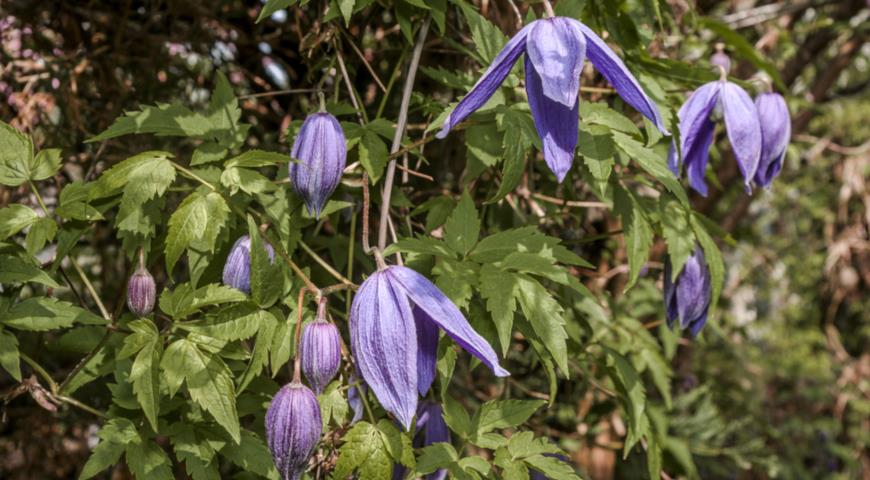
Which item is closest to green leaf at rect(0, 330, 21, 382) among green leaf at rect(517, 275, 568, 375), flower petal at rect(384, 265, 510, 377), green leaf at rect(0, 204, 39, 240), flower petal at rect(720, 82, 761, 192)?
green leaf at rect(0, 204, 39, 240)

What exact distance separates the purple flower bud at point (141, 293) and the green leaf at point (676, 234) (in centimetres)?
71

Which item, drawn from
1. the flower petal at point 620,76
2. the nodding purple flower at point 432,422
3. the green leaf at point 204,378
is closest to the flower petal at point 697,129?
the flower petal at point 620,76

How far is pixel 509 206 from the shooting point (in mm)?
1488

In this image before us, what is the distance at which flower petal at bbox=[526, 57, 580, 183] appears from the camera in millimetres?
918

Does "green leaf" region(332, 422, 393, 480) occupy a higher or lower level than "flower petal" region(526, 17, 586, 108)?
lower

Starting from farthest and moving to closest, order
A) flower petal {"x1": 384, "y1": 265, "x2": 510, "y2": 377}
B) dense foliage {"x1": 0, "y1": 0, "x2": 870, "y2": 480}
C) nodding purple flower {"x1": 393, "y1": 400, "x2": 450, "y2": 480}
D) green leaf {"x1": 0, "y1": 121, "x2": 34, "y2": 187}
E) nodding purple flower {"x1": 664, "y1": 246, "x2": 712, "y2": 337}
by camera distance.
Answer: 1. nodding purple flower {"x1": 664, "y1": 246, "x2": 712, "y2": 337}
2. nodding purple flower {"x1": 393, "y1": 400, "x2": 450, "y2": 480}
3. green leaf {"x1": 0, "y1": 121, "x2": 34, "y2": 187}
4. dense foliage {"x1": 0, "y1": 0, "x2": 870, "y2": 480}
5. flower petal {"x1": 384, "y1": 265, "x2": 510, "y2": 377}

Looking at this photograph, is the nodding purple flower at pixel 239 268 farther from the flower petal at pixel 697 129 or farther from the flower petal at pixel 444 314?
the flower petal at pixel 697 129

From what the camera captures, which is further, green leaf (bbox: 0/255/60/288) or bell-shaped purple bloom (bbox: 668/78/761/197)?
bell-shaped purple bloom (bbox: 668/78/761/197)

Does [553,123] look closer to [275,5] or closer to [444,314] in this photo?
A: [444,314]

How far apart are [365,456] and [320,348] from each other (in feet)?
0.41

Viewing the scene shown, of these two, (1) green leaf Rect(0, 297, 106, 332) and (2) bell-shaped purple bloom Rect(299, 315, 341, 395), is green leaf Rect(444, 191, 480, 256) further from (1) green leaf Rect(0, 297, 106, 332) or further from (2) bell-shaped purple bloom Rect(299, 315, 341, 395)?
(1) green leaf Rect(0, 297, 106, 332)

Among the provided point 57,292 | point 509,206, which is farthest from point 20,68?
point 509,206

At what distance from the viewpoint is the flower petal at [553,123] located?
92 centimetres

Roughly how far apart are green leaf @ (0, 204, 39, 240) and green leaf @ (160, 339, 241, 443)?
257mm
